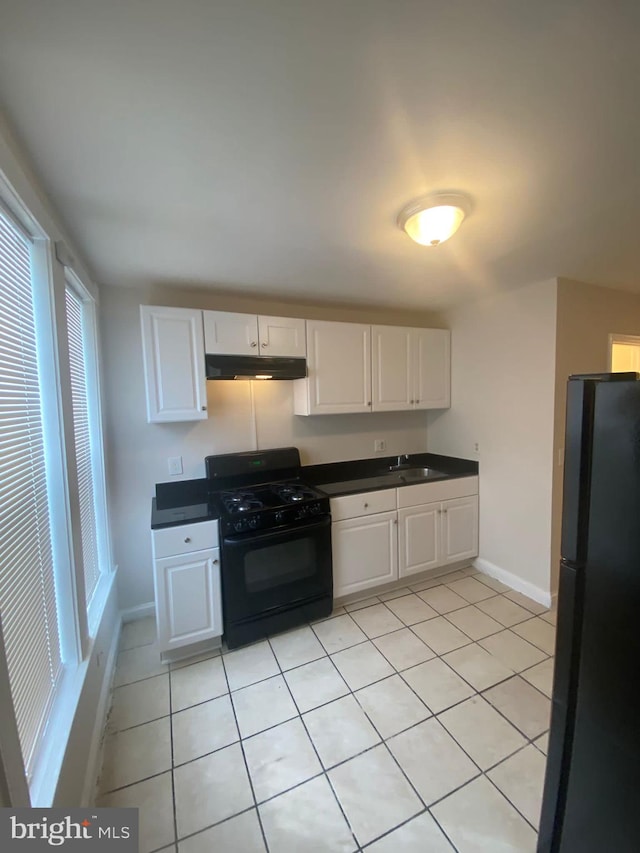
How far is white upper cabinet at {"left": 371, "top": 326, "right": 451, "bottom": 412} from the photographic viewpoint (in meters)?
2.82

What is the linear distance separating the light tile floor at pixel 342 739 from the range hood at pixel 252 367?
179cm

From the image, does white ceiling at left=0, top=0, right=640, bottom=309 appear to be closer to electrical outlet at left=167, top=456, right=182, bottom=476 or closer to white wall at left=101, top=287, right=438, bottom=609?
white wall at left=101, top=287, right=438, bottom=609

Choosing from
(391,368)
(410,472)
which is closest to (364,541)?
(410,472)

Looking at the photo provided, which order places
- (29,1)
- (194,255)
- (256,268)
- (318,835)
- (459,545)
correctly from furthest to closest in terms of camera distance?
(459,545)
(256,268)
(194,255)
(318,835)
(29,1)

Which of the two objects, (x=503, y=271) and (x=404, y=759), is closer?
(x=404, y=759)

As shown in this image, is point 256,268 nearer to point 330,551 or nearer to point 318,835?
point 330,551

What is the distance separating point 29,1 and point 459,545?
3438 millimetres

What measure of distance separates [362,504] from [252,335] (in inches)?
58.0

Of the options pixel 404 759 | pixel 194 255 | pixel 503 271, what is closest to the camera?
pixel 404 759

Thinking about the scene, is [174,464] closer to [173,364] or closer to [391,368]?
[173,364]

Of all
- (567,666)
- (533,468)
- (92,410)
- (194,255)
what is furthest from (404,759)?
(194,255)

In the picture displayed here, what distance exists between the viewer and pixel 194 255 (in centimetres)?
186

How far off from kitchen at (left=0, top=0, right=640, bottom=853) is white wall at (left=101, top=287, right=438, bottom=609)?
0.05 feet

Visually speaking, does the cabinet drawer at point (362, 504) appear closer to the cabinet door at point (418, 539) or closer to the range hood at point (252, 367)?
the cabinet door at point (418, 539)
